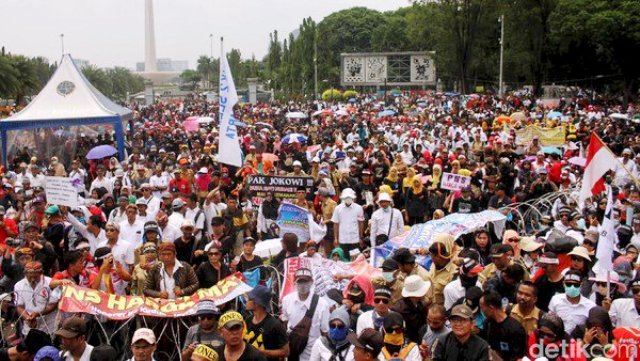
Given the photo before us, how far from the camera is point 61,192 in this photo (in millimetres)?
10328

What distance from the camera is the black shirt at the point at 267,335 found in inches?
232

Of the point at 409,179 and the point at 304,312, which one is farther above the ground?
the point at 409,179

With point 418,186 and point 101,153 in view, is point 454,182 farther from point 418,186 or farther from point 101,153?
point 101,153

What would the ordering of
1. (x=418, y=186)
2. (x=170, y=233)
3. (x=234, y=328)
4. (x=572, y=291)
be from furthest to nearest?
1. (x=418, y=186)
2. (x=170, y=233)
3. (x=572, y=291)
4. (x=234, y=328)

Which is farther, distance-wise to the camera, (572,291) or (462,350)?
(572,291)

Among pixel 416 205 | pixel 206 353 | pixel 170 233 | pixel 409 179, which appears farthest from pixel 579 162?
pixel 206 353

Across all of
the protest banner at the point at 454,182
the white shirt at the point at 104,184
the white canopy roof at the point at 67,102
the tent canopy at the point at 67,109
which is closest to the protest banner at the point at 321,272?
the protest banner at the point at 454,182

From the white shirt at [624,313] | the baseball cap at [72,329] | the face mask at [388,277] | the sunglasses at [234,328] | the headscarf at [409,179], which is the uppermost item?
the headscarf at [409,179]

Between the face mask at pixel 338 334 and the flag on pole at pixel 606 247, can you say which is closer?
the face mask at pixel 338 334

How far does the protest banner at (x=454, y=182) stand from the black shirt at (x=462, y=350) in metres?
6.40

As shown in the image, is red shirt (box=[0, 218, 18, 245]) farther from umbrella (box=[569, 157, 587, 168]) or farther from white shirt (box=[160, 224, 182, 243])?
umbrella (box=[569, 157, 587, 168])

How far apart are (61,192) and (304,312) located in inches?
205

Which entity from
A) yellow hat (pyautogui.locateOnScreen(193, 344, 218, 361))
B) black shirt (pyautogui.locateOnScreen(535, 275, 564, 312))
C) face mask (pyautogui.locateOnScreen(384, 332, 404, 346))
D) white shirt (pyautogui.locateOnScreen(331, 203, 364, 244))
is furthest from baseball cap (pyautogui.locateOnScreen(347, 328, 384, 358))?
white shirt (pyautogui.locateOnScreen(331, 203, 364, 244))

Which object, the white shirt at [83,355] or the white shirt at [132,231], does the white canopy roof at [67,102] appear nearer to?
the white shirt at [132,231]
